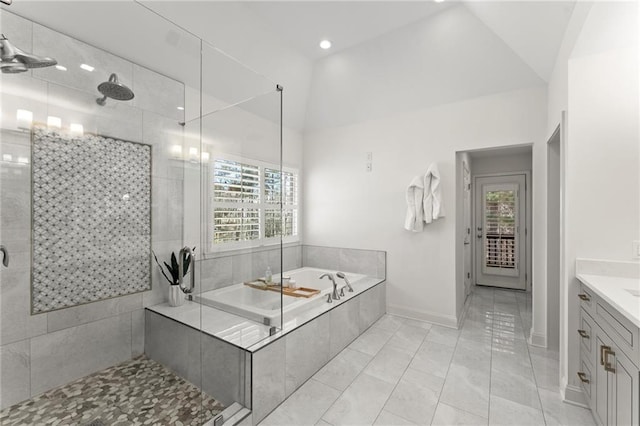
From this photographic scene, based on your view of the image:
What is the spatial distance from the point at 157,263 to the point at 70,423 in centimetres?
108

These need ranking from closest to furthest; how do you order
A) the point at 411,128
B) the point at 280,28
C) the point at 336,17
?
the point at 336,17 → the point at 280,28 → the point at 411,128

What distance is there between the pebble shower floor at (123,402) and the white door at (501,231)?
493 centimetres

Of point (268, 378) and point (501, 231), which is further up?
point (501, 231)

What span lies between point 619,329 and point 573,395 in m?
0.95

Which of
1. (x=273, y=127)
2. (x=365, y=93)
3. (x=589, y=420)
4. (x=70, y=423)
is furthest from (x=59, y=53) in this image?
(x=589, y=420)

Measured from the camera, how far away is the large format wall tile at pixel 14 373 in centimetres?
141

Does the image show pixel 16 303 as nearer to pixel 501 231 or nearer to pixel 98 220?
pixel 98 220

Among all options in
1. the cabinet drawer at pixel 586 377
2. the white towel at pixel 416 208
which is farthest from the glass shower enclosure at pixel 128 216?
the cabinet drawer at pixel 586 377

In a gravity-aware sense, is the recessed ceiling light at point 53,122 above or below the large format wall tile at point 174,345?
above

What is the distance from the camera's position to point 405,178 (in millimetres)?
3527

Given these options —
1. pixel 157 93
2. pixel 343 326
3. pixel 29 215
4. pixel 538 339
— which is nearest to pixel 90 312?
pixel 29 215

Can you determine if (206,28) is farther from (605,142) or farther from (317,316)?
(605,142)

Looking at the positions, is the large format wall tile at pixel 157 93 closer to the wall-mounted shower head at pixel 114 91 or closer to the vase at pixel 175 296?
the wall-mounted shower head at pixel 114 91

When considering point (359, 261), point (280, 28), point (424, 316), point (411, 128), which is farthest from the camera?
point (359, 261)
